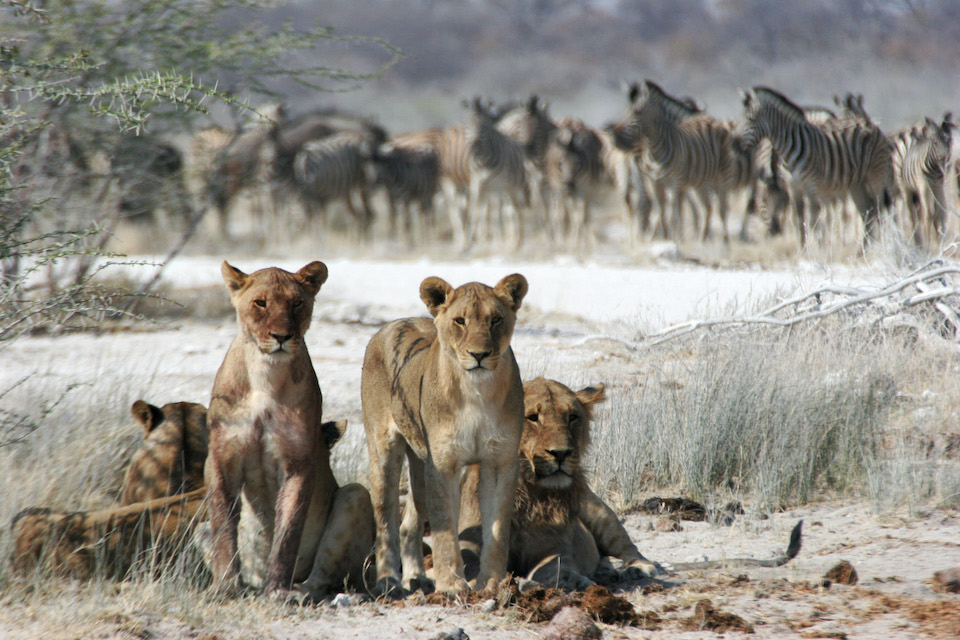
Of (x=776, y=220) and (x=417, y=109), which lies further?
(x=417, y=109)

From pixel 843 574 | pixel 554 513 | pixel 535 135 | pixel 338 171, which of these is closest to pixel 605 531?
pixel 554 513

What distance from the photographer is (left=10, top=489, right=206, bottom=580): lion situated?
4520mm

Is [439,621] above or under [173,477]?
under

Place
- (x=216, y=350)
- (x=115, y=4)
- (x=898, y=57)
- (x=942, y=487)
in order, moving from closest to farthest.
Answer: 1. (x=942, y=487)
2. (x=115, y=4)
3. (x=216, y=350)
4. (x=898, y=57)

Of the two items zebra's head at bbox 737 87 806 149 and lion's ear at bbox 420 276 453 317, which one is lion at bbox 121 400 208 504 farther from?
zebra's head at bbox 737 87 806 149

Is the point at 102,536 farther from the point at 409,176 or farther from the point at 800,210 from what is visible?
the point at 409,176

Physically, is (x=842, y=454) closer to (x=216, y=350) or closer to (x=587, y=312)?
(x=587, y=312)

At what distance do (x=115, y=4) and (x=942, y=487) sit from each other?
7610mm

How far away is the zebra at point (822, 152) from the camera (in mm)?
17375

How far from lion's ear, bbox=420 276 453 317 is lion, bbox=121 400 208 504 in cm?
152

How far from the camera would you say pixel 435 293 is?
4512 millimetres

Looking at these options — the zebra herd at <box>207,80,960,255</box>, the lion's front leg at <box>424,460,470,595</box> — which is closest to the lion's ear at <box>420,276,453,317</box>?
the lion's front leg at <box>424,460,470,595</box>

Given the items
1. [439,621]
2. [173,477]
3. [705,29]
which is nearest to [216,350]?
[173,477]

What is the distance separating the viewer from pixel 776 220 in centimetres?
1906
